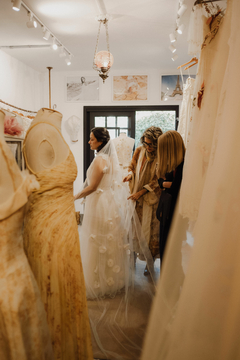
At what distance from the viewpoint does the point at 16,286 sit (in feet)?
3.01

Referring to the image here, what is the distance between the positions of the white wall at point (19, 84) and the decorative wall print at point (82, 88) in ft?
2.20

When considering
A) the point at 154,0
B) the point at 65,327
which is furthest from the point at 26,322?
the point at 154,0

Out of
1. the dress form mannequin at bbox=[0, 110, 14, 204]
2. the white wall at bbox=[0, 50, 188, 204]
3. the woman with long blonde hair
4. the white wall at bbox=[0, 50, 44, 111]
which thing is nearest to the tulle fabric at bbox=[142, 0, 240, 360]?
the dress form mannequin at bbox=[0, 110, 14, 204]

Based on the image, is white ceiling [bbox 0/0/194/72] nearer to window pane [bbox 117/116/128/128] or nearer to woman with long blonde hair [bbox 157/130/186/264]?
window pane [bbox 117/116/128/128]

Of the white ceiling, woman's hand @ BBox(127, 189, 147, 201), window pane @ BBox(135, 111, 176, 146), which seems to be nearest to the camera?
woman's hand @ BBox(127, 189, 147, 201)

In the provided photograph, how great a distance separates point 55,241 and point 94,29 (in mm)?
3491

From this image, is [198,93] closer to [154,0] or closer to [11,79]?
[154,0]

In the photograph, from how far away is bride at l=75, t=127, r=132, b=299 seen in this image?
7.99ft

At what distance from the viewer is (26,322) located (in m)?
0.93

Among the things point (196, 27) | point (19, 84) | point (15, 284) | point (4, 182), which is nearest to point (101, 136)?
point (196, 27)

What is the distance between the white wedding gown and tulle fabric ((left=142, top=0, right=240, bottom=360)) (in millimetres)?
1661

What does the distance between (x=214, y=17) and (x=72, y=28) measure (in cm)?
290

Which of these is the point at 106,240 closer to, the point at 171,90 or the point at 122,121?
the point at 122,121

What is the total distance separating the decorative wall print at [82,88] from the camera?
5.75 m
